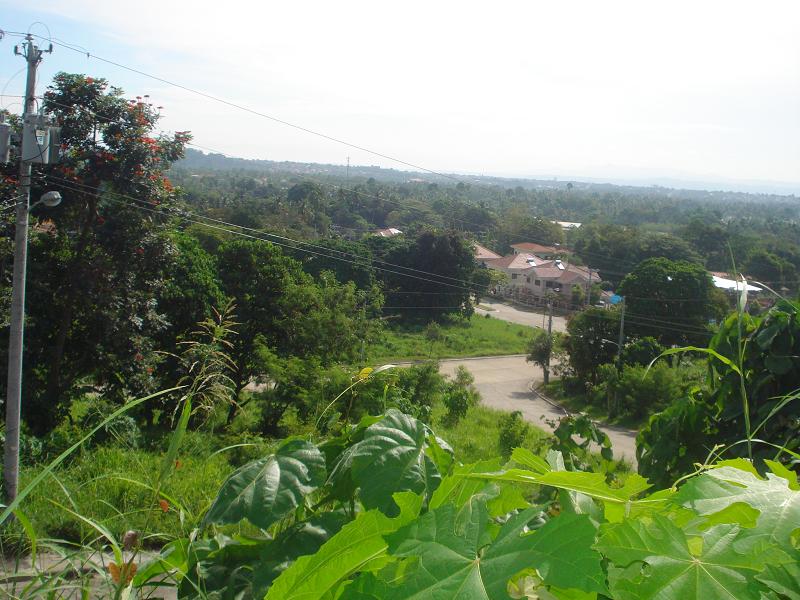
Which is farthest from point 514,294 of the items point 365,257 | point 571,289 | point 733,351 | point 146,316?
point 733,351

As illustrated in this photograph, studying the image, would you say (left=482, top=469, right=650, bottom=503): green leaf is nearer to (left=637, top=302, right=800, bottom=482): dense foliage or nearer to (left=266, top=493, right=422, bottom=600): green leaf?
(left=266, top=493, right=422, bottom=600): green leaf

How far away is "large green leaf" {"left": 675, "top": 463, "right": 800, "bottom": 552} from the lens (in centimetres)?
48

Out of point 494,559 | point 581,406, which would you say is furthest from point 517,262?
point 494,559

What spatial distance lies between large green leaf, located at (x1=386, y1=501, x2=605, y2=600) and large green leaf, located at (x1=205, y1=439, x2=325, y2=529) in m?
0.22

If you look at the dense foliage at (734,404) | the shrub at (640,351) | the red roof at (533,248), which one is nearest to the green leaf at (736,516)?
the dense foliage at (734,404)

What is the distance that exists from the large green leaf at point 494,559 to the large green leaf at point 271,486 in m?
0.22

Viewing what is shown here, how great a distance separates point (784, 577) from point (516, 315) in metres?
38.0

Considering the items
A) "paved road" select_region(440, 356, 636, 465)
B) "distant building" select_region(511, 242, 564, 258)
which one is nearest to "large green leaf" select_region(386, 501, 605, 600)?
"paved road" select_region(440, 356, 636, 465)

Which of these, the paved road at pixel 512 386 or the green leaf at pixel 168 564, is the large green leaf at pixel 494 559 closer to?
the green leaf at pixel 168 564

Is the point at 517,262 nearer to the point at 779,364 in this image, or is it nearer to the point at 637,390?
the point at 637,390

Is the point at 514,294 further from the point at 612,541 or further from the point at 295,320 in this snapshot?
the point at 612,541

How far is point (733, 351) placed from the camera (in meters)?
1.83

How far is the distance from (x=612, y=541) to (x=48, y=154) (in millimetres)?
7085

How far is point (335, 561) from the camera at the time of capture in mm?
485
